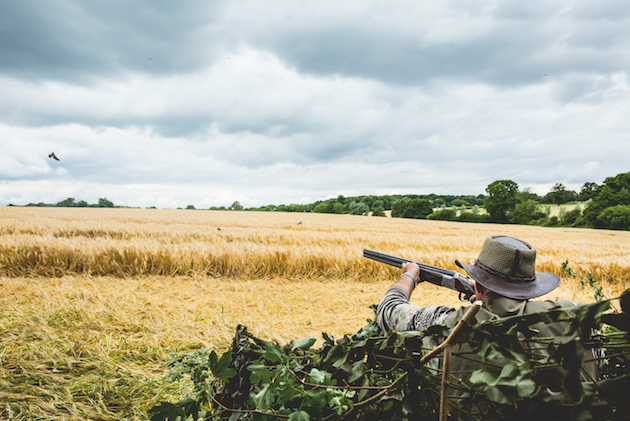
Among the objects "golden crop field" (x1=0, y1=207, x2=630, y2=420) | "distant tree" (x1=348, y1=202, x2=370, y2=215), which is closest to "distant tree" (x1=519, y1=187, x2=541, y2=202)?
"distant tree" (x1=348, y1=202, x2=370, y2=215)

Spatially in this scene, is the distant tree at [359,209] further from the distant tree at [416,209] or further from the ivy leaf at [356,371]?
the ivy leaf at [356,371]

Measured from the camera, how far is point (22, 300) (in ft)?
12.9

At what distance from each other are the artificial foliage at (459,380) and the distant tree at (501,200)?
63.1m

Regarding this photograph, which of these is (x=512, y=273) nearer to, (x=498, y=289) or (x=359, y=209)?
(x=498, y=289)

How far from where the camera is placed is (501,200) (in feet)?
181

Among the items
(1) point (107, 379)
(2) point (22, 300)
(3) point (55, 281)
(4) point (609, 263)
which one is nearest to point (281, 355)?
(1) point (107, 379)

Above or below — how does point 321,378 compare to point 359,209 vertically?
below

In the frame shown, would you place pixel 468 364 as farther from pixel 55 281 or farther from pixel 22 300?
pixel 55 281

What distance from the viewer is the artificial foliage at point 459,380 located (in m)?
0.64

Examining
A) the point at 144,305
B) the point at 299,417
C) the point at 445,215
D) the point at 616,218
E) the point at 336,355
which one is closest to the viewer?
the point at 299,417

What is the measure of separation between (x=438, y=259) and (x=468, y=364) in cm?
577

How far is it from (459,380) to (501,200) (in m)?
65.0

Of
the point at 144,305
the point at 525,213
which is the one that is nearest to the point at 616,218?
the point at 525,213

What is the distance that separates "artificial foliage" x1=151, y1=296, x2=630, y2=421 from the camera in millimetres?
637
